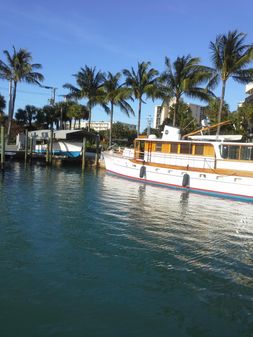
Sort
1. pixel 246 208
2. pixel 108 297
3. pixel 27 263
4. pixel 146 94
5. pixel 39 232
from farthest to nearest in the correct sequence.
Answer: pixel 146 94 → pixel 246 208 → pixel 39 232 → pixel 27 263 → pixel 108 297

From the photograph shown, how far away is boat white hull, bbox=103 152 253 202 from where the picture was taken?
24583mm

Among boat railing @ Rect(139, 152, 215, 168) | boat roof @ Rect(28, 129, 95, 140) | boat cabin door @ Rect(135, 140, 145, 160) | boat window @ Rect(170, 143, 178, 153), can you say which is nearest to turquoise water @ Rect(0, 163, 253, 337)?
boat railing @ Rect(139, 152, 215, 168)

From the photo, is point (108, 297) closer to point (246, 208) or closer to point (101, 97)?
point (246, 208)

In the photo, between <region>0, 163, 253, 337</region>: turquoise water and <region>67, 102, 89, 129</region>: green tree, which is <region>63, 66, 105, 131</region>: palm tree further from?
<region>0, 163, 253, 337</region>: turquoise water

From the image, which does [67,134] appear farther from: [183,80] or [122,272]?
[122,272]

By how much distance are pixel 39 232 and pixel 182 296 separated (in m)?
6.19

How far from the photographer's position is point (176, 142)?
29078mm

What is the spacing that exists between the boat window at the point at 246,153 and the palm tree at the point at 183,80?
41.5 ft

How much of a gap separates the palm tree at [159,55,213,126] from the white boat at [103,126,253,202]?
874 centimetres

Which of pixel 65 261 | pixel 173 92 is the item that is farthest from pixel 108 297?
pixel 173 92

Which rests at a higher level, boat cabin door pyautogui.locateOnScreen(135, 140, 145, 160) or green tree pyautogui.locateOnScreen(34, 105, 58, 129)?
green tree pyautogui.locateOnScreen(34, 105, 58, 129)

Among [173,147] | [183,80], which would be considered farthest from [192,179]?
[183,80]

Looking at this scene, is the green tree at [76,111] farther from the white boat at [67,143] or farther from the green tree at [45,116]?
the white boat at [67,143]

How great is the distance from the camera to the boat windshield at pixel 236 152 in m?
25.1
